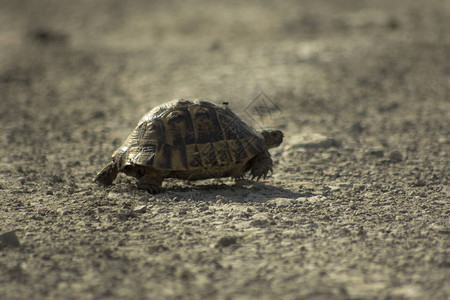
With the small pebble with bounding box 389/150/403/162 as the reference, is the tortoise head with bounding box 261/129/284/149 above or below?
above

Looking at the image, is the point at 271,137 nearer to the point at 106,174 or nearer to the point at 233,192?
the point at 233,192

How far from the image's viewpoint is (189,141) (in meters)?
5.66

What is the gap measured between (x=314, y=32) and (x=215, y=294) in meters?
12.7

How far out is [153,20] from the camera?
20281 mm

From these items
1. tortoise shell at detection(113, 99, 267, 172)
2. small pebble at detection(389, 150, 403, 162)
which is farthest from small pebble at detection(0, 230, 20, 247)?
small pebble at detection(389, 150, 403, 162)

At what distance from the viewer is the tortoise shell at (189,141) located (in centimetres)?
561

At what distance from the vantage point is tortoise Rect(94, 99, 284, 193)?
18.4ft

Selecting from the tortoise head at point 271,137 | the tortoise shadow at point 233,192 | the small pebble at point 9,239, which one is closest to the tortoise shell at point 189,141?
the tortoise shadow at point 233,192

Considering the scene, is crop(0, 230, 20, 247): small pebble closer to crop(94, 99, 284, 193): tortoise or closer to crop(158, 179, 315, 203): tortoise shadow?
crop(94, 99, 284, 193): tortoise

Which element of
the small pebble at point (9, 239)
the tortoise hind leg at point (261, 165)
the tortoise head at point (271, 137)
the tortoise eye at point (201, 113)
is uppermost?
the tortoise eye at point (201, 113)

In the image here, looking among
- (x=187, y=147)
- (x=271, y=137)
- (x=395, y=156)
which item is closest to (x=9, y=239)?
(x=187, y=147)

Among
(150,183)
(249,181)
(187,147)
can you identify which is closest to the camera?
(187,147)

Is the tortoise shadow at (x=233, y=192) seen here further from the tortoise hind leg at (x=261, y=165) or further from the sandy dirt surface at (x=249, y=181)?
the tortoise hind leg at (x=261, y=165)

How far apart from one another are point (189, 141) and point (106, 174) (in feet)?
3.22
